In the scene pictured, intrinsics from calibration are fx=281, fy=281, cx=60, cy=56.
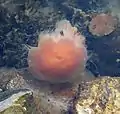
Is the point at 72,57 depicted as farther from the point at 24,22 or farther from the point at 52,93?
the point at 24,22

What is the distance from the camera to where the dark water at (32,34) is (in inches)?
216

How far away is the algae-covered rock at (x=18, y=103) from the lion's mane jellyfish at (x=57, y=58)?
39.3 inches

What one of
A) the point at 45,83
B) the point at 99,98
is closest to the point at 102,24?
the point at 45,83

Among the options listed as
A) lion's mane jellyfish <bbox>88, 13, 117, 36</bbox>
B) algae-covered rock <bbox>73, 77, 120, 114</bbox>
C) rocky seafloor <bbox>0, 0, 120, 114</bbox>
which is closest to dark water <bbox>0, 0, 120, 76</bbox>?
rocky seafloor <bbox>0, 0, 120, 114</bbox>

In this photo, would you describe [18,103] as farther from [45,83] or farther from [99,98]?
[45,83]

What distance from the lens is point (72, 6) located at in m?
7.16

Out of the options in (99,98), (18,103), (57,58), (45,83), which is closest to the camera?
(18,103)

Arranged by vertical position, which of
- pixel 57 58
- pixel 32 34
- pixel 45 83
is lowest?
pixel 45 83

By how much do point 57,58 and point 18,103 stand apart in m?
1.31

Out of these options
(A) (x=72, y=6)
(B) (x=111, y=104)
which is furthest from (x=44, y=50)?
(A) (x=72, y=6)

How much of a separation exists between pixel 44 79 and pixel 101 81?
109cm

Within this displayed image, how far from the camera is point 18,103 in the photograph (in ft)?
10.0

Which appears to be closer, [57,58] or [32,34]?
[57,58]

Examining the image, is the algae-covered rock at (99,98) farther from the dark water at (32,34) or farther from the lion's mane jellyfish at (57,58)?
the dark water at (32,34)
